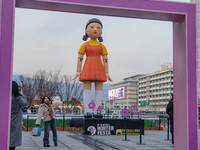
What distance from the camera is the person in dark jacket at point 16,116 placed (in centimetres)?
655

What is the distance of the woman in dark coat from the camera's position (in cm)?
655

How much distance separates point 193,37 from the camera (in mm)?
6277

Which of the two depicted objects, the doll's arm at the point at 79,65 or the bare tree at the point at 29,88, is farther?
the bare tree at the point at 29,88

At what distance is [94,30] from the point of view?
45.2 feet

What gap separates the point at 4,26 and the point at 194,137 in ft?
Answer: 14.5

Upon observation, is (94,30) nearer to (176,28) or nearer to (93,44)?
(93,44)

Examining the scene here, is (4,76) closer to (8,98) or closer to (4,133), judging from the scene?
(8,98)

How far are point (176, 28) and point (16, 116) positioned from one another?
A: 13.7 ft

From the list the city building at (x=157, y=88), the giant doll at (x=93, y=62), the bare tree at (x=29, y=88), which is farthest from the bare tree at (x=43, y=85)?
the city building at (x=157, y=88)

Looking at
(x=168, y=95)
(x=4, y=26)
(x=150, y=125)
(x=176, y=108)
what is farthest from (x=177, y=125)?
(x=168, y=95)

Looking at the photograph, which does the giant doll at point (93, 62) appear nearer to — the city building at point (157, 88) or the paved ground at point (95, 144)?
the paved ground at point (95, 144)

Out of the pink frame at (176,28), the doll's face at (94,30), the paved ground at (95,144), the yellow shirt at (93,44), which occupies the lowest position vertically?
the paved ground at (95,144)

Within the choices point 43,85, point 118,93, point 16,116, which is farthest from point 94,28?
point 118,93

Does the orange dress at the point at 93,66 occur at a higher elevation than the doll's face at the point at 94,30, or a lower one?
lower
